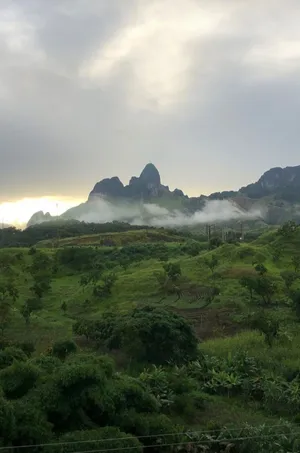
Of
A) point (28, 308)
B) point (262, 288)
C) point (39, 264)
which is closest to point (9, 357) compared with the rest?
point (28, 308)

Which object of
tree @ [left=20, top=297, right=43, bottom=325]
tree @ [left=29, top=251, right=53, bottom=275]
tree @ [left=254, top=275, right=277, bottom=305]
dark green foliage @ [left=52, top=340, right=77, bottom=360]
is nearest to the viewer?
dark green foliage @ [left=52, top=340, right=77, bottom=360]

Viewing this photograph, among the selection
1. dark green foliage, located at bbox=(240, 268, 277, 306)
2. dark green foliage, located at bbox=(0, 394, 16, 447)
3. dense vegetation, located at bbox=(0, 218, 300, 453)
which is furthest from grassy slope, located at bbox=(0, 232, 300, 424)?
dark green foliage, located at bbox=(0, 394, 16, 447)

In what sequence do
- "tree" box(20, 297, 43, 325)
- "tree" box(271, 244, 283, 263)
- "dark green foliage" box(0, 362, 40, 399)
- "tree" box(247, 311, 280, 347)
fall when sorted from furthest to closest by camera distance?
"tree" box(271, 244, 283, 263)
"tree" box(20, 297, 43, 325)
"tree" box(247, 311, 280, 347)
"dark green foliage" box(0, 362, 40, 399)

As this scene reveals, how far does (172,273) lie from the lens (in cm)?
4325

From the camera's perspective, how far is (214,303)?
38.1m

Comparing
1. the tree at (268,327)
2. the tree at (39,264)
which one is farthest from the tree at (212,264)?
the tree at (268,327)

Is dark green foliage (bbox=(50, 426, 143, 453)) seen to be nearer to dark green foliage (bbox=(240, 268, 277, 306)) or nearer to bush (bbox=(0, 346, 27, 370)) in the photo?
bush (bbox=(0, 346, 27, 370))

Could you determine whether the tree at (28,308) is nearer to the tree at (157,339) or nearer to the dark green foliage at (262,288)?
the tree at (157,339)

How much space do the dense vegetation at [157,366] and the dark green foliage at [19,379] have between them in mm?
29

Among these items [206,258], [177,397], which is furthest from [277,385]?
[206,258]

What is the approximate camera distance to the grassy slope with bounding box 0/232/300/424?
22.2 meters

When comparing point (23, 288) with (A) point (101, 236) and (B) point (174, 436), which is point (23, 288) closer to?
(B) point (174, 436)

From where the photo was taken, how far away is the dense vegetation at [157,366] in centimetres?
1324

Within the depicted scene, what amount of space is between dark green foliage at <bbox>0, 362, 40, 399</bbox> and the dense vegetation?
0.09ft
